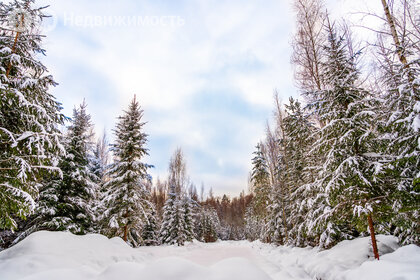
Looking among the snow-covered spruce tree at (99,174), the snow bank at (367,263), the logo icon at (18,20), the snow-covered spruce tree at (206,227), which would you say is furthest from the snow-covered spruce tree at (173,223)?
the logo icon at (18,20)

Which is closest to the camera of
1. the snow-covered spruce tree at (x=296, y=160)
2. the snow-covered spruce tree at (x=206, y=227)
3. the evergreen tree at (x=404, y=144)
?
the evergreen tree at (x=404, y=144)

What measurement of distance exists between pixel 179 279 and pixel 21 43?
8.54 metres

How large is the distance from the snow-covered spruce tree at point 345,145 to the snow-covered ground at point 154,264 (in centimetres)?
129

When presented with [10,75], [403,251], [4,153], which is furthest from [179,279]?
[10,75]

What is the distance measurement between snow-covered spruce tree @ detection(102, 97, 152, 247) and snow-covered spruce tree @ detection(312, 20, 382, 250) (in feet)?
35.5

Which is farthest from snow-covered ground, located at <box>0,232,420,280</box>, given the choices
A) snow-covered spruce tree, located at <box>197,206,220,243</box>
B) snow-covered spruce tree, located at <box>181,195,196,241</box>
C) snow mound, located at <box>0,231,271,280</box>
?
snow-covered spruce tree, located at <box>197,206,220,243</box>

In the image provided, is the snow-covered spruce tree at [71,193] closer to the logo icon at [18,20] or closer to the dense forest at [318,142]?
the dense forest at [318,142]

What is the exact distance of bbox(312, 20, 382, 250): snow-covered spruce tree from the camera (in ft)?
22.0

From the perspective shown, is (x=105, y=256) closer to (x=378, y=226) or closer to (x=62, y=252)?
(x=62, y=252)

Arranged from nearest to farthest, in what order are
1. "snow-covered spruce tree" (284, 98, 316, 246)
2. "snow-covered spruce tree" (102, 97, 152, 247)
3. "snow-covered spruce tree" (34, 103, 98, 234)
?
"snow-covered spruce tree" (34, 103, 98, 234), "snow-covered spruce tree" (102, 97, 152, 247), "snow-covered spruce tree" (284, 98, 316, 246)

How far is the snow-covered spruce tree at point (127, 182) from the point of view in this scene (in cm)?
1320

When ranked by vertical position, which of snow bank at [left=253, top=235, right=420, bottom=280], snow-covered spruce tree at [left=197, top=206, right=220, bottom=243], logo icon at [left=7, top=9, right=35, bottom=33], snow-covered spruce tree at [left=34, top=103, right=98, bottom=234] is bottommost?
snow-covered spruce tree at [left=197, top=206, right=220, bottom=243]

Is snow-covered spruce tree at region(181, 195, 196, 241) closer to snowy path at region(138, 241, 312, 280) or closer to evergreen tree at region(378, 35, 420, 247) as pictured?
snowy path at region(138, 241, 312, 280)

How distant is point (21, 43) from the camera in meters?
6.67
